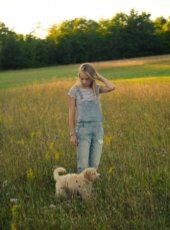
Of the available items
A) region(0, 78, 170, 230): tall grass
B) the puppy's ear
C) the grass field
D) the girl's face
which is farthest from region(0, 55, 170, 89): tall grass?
the puppy's ear

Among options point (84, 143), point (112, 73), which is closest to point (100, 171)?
point (84, 143)

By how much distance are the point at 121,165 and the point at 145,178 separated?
0.83 metres

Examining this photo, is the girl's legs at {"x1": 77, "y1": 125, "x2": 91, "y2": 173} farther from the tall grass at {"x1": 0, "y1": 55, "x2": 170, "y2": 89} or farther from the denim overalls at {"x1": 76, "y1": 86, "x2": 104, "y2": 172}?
the tall grass at {"x1": 0, "y1": 55, "x2": 170, "y2": 89}

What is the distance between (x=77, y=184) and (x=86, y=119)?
0.97m

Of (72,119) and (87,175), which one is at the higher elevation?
(72,119)

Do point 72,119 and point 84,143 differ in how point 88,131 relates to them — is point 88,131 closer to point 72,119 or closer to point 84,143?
point 84,143

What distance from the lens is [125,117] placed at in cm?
1181

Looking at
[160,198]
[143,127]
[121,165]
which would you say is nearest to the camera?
[160,198]

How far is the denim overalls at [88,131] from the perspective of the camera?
6.21m

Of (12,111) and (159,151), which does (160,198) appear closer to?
(159,151)

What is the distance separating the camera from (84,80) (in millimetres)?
6020

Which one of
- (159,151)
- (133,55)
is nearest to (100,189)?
(159,151)

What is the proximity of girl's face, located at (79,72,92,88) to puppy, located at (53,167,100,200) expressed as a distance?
1168 millimetres

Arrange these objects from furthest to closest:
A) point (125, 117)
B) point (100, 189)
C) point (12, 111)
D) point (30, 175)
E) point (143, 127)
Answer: point (12, 111) → point (125, 117) → point (143, 127) → point (30, 175) → point (100, 189)
